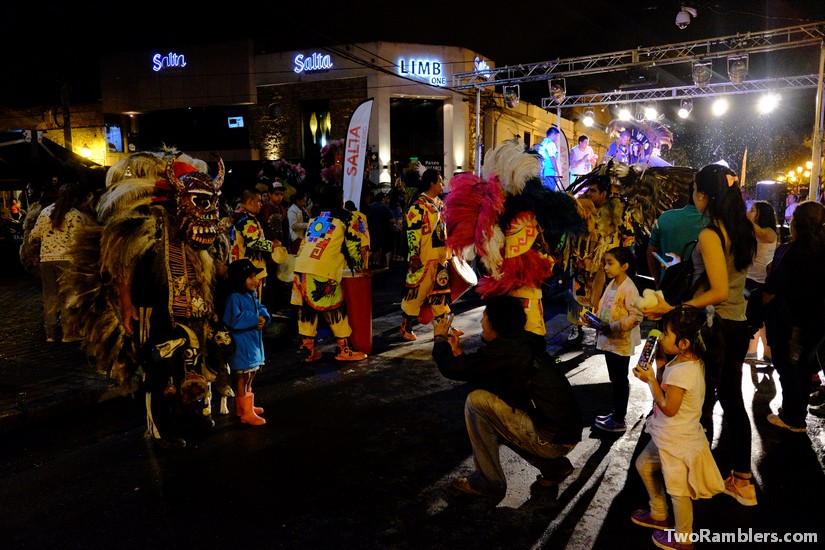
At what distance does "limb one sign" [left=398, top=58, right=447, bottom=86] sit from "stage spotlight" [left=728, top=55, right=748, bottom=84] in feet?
39.2

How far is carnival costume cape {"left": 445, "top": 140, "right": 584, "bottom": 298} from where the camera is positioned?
473cm

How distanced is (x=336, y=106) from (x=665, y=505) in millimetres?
22743

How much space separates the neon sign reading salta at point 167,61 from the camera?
85.9ft

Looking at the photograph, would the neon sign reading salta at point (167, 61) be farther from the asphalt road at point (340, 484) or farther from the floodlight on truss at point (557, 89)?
the asphalt road at point (340, 484)

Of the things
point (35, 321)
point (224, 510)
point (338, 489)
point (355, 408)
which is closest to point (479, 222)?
point (355, 408)

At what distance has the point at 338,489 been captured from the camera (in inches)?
147

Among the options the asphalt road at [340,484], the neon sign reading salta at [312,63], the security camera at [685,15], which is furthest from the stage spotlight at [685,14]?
the neon sign reading salta at [312,63]

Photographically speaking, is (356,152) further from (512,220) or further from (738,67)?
(738,67)

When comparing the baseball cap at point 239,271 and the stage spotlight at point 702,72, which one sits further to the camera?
the stage spotlight at point 702,72

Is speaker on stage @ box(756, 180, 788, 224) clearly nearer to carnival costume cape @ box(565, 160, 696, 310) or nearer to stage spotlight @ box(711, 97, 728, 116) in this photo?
stage spotlight @ box(711, 97, 728, 116)

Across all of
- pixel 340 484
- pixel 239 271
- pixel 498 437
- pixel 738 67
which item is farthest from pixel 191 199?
pixel 738 67

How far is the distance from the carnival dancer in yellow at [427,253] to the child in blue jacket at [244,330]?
2646 millimetres

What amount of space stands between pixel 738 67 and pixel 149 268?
14.7 meters

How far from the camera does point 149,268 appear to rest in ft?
13.7
